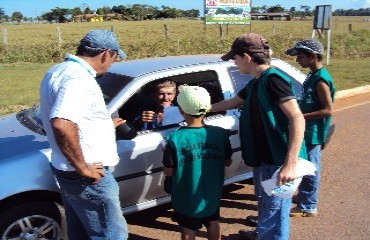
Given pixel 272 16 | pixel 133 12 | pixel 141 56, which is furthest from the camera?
pixel 133 12

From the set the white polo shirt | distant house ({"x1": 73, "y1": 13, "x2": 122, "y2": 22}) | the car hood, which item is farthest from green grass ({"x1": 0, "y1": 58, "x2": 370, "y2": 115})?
distant house ({"x1": 73, "y1": 13, "x2": 122, "y2": 22})

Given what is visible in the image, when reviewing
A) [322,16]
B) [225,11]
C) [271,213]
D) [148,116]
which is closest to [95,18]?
[225,11]

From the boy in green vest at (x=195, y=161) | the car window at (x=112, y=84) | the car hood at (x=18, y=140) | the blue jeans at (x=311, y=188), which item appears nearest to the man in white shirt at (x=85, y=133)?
the boy in green vest at (x=195, y=161)

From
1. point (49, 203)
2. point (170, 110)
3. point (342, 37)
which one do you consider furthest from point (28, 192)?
point (342, 37)

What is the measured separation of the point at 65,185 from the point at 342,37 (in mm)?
26764

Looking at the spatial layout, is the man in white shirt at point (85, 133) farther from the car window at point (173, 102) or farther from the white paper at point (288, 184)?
the car window at point (173, 102)

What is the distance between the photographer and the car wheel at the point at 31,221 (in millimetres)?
3143

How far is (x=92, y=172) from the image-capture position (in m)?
2.42

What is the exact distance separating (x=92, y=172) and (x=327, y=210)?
2920 millimetres

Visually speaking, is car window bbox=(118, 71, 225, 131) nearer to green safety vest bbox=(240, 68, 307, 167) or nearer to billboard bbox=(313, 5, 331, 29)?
green safety vest bbox=(240, 68, 307, 167)

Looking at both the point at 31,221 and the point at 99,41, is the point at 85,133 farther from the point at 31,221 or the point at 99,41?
the point at 31,221

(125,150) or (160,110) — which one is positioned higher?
(160,110)

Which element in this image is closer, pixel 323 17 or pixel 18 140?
pixel 18 140

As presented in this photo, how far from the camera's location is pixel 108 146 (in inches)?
98.6
